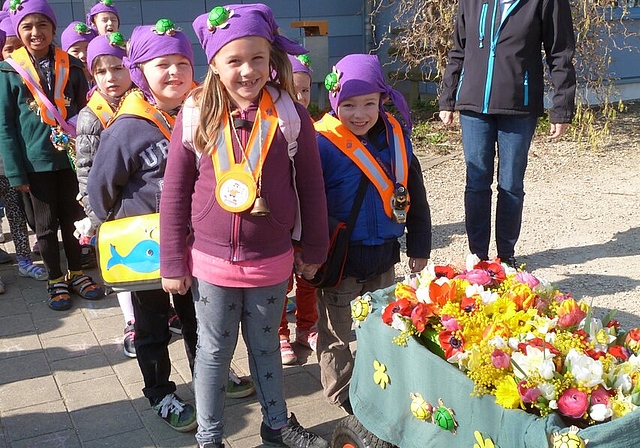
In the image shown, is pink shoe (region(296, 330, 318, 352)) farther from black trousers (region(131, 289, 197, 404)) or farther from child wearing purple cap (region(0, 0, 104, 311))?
child wearing purple cap (region(0, 0, 104, 311))

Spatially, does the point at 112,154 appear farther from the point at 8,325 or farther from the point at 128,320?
the point at 8,325

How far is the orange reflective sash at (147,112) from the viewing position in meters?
3.02

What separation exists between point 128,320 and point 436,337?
7.82 feet

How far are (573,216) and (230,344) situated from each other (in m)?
4.26

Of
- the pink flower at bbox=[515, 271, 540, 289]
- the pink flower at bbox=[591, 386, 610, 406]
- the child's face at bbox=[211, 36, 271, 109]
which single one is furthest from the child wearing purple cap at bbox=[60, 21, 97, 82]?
the pink flower at bbox=[591, 386, 610, 406]

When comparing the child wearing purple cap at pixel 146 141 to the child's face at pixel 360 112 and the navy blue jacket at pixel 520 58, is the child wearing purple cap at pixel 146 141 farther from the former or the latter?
the navy blue jacket at pixel 520 58

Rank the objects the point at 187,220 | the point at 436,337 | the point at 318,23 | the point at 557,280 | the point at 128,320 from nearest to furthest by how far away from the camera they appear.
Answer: the point at 436,337 < the point at 187,220 < the point at 128,320 < the point at 557,280 < the point at 318,23

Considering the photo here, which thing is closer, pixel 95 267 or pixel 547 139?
pixel 95 267

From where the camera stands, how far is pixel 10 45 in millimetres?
4918

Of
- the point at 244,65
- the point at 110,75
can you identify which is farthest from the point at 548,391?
the point at 110,75

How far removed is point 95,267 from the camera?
545 cm

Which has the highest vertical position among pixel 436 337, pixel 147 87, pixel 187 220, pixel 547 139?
pixel 147 87

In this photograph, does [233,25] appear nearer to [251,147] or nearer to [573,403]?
[251,147]

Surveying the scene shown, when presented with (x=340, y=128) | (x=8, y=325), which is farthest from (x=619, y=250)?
(x=8, y=325)
